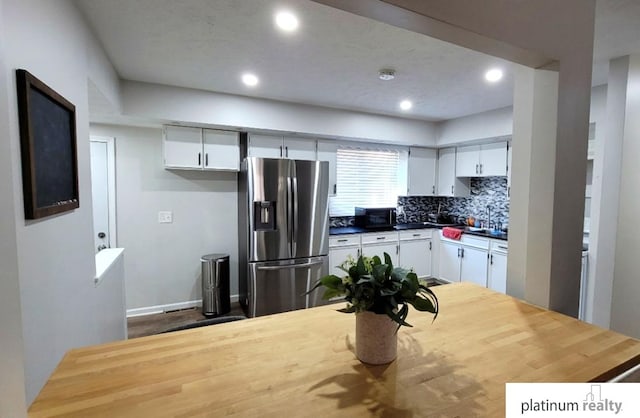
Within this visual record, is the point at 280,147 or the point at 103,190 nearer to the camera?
the point at 103,190

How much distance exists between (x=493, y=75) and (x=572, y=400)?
2649 mm

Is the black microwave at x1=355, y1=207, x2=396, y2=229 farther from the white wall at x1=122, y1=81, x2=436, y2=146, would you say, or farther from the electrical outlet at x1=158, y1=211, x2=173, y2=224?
the electrical outlet at x1=158, y1=211, x2=173, y2=224

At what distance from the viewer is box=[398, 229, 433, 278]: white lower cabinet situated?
446 cm

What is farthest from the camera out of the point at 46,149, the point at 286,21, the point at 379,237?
the point at 379,237

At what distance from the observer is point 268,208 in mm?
3346

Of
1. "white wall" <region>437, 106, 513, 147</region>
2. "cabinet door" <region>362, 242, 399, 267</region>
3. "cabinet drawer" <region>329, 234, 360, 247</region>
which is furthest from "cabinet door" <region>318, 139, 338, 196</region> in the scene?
"white wall" <region>437, 106, 513, 147</region>

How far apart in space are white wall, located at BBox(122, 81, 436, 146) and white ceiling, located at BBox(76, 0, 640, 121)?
124 millimetres

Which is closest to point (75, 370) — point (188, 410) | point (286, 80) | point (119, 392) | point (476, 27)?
point (119, 392)

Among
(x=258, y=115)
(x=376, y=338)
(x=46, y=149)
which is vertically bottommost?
(x=376, y=338)

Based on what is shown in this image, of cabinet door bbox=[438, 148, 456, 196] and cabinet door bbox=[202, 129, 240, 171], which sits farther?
cabinet door bbox=[438, 148, 456, 196]

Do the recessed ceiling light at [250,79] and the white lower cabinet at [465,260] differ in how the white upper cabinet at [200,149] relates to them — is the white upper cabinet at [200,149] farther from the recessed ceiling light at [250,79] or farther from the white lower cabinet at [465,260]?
the white lower cabinet at [465,260]

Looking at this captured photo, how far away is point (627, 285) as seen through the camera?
2.41 m

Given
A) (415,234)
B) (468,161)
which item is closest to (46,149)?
(415,234)

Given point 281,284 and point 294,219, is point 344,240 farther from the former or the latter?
point 281,284
